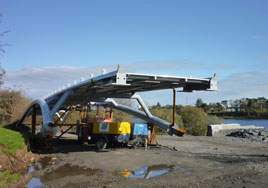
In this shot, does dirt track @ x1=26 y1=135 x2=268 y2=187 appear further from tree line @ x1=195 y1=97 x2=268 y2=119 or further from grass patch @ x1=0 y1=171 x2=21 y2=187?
tree line @ x1=195 y1=97 x2=268 y2=119

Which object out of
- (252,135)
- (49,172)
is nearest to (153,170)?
(49,172)

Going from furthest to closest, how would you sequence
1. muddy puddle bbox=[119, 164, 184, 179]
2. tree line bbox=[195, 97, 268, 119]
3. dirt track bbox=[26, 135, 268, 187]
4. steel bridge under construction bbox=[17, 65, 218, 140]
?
tree line bbox=[195, 97, 268, 119]
steel bridge under construction bbox=[17, 65, 218, 140]
muddy puddle bbox=[119, 164, 184, 179]
dirt track bbox=[26, 135, 268, 187]

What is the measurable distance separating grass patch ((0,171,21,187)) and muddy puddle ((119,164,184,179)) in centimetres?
384

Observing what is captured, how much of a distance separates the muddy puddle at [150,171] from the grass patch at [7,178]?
384 centimetres

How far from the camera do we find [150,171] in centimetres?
1245

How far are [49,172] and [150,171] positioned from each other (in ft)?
13.3

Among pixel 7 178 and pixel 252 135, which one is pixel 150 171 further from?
pixel 252 135

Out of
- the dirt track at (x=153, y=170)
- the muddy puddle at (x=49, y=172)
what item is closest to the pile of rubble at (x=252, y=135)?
the dirt track at (x=153, y=170)

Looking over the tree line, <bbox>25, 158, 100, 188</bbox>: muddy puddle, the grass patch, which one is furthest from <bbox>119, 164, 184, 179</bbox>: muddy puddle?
the tree line

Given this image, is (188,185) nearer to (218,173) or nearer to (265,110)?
(218,173)

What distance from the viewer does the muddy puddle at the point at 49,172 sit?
1084 centimetres

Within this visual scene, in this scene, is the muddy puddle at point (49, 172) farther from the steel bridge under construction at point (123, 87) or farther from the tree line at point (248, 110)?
the tree line at point (248, 110)

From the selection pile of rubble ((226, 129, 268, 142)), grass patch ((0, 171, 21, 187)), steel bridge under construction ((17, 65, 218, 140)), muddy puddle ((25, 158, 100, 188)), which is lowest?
muddy puddle ((25, 158, 100, 188))

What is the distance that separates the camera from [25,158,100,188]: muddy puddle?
10844 millimetres
